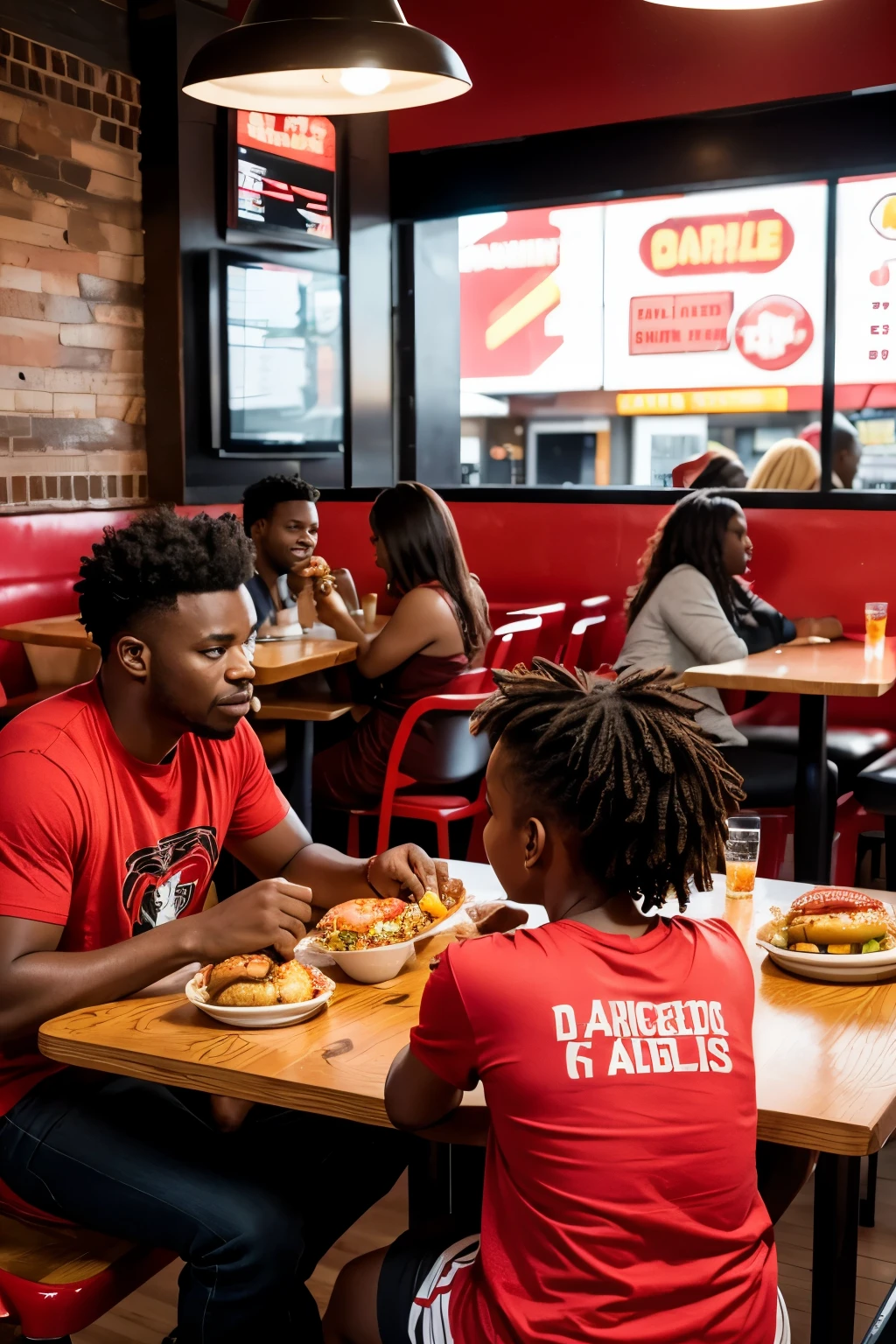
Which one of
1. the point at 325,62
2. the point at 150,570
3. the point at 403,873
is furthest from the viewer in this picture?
the point at 325,62

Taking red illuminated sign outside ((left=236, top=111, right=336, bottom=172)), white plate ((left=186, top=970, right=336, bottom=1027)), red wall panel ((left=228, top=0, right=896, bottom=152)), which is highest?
red wall panel ((left=228, top=0, right=896, bottom=152))

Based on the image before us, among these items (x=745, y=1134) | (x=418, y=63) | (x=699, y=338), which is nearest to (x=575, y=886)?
(x=745, y=1134)

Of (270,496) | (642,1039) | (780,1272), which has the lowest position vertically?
(780,1272)

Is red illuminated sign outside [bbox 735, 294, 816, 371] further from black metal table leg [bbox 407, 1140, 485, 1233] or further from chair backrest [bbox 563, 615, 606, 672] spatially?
black metal table leg [bbox 407, 1140, 485, 1233]

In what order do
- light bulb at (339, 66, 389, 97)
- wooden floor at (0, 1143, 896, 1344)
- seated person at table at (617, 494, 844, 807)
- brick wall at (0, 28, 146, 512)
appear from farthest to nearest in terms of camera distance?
brick wall at (0, 28, 146, 512)
seated person at table at (617, 494, 844, 807)
light bulb at (339, 66, 389, 97)
wooden floor at (0, 1143, 896, 1344)

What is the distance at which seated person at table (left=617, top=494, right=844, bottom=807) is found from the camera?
166 inches

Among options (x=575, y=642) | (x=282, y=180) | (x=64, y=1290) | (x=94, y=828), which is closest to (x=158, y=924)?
(x=94, y=828)

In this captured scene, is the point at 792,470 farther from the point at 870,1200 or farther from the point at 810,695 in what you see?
the point at 870,1200

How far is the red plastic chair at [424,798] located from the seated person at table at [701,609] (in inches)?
24.8

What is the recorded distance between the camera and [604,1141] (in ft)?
4.10

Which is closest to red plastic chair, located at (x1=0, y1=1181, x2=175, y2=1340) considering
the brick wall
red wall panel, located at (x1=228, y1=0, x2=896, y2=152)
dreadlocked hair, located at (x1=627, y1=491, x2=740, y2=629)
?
dreadlocked hair, located at (x1=627, y1=491, x2=740, y2=629)

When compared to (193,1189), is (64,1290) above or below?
below

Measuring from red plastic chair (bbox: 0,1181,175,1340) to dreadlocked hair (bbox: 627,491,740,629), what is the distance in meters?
3.09

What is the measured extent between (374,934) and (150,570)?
573 mm
